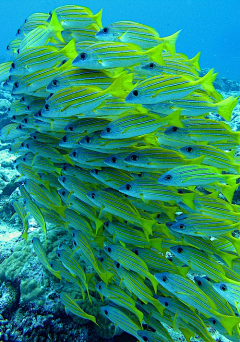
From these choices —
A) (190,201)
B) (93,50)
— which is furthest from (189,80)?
(190,201)

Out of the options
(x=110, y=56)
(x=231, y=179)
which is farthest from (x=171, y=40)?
(x=231, y=179)

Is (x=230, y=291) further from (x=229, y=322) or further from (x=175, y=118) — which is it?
(x=175, y=118)

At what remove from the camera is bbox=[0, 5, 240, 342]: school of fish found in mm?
2500

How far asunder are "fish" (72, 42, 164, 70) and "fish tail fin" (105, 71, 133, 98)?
0.17m

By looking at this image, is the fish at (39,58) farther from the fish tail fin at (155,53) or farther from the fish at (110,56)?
the fish tail fin at (155,53)

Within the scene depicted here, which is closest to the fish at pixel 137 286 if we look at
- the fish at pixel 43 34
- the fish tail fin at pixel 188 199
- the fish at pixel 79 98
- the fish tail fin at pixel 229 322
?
the fish tail fin at pixel 229 322

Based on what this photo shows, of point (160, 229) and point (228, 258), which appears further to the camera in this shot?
point (160, 229)

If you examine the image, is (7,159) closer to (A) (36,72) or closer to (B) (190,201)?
(A) (36,72)

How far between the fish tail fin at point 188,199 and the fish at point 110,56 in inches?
66.6

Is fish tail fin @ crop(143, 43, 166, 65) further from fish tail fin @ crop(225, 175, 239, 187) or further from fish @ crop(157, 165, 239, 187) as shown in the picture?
fish tail fin @ crop(225, 175, 239, 187)

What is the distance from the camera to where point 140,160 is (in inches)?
103

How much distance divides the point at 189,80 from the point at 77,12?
202cm

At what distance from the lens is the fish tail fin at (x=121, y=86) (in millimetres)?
2447

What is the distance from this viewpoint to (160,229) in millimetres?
3285
